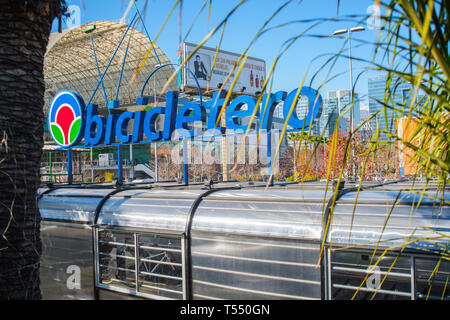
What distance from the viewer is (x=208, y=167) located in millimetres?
42656

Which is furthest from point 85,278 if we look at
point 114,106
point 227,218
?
point 114,106

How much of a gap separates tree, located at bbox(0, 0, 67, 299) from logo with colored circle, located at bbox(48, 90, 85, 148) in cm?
961

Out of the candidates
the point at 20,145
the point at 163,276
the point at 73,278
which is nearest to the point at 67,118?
the point at 73,278

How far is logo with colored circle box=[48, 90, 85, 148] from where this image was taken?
42.8 feet

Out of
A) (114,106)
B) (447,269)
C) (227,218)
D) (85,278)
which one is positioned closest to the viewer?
(447,269)

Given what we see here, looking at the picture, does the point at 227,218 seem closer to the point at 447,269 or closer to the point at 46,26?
the point at 447,269

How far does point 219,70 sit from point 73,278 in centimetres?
3103

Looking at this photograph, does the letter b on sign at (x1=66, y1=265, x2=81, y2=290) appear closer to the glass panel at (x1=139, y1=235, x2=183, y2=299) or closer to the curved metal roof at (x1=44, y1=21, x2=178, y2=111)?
the glass panel at (x1=139, y1=235, x2=183, y2=299)

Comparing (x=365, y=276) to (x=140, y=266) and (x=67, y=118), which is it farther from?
(x=67, y=118)

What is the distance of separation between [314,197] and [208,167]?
123 ft

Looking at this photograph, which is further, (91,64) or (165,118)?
(91,64)

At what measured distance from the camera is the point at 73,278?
23.1 ft

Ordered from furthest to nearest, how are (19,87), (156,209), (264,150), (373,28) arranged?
(264,150), (156,209), (19,87), (373,28)

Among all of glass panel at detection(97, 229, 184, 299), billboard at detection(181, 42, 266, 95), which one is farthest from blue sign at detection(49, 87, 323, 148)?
billboard at detection(181, 42, 266, 95)
